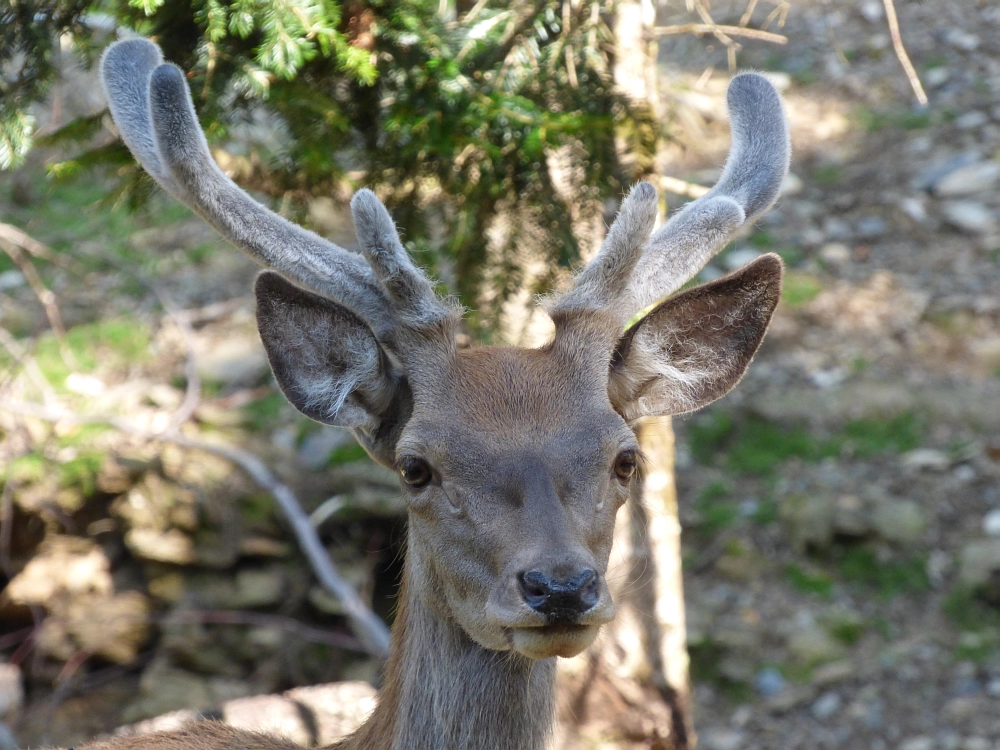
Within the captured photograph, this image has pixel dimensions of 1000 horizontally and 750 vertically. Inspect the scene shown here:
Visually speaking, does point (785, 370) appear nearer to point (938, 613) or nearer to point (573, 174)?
point (938, 613)

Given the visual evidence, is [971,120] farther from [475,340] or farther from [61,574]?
[61,574]

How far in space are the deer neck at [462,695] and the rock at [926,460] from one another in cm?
467

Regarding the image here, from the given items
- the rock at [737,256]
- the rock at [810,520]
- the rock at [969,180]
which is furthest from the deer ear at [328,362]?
the rock at [969,180]

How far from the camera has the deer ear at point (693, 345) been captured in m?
3.34

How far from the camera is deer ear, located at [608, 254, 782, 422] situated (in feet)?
A: 11.0

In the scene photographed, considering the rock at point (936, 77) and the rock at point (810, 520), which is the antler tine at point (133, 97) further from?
the rock at point (936, 77)

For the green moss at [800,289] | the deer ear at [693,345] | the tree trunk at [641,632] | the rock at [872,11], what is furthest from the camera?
the rock at [872,11]

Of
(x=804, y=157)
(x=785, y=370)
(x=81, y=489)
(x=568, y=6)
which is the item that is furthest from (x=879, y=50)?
(x=81, y=489)

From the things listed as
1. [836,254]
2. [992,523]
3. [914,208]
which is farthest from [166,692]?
[914,208]

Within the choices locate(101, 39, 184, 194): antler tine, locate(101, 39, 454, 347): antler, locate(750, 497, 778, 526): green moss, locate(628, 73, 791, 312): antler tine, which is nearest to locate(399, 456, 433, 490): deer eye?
locate(101, 39, 454, 347): antler

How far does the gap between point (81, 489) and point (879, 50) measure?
8220 millimetres

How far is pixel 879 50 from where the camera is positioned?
10461 mm

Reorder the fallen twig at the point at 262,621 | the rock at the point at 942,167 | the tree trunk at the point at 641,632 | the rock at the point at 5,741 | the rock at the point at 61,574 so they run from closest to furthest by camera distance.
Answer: the tree trunk at the point at 641,632 < the rock at the point at 5,741 < the fallen twig at the point at 262,621 < the rock at the point at 61,574 < the rock at the point at 942,167

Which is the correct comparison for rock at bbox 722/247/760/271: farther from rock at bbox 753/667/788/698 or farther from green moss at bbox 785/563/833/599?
rock at bbox 753/667/788/698
